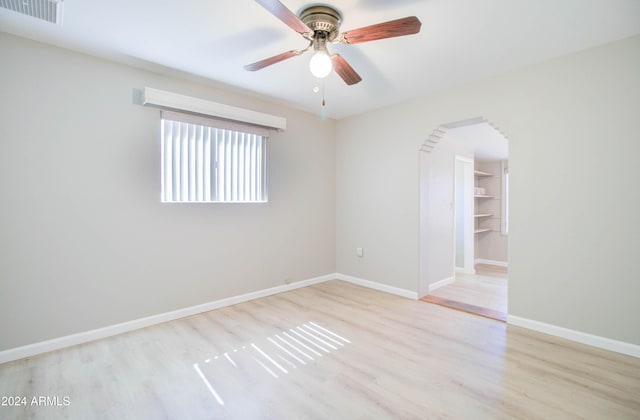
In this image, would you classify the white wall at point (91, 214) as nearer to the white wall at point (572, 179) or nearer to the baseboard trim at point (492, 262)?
the white wall at point (572, 179)

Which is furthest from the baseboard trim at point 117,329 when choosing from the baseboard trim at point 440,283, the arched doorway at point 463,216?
the arched doorway at point 463,216

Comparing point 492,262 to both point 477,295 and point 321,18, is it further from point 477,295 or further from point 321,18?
point 321,18

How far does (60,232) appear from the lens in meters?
2.42

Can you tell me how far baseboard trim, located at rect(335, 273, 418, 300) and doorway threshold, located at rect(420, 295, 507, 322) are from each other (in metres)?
0.15

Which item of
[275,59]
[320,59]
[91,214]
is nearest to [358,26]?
[320,59]

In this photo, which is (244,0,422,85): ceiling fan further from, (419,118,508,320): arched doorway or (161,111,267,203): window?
(419,118,508,320): arched doorway

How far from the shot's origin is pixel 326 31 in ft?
6.55

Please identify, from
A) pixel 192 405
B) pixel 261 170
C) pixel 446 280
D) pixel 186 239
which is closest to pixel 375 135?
pixel 261 170

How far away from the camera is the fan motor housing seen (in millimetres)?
1919

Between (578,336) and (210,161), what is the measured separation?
3815 millimetres

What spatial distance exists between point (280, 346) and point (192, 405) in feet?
2.73

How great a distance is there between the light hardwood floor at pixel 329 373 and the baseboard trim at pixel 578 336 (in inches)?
2.8

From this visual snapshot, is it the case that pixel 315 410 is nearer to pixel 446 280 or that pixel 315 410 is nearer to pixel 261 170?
pixel 261 170

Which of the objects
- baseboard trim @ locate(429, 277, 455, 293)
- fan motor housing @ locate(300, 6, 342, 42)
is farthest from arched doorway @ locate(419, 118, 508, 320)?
fan motor housing @ locate(300, 6, 342, 42)
